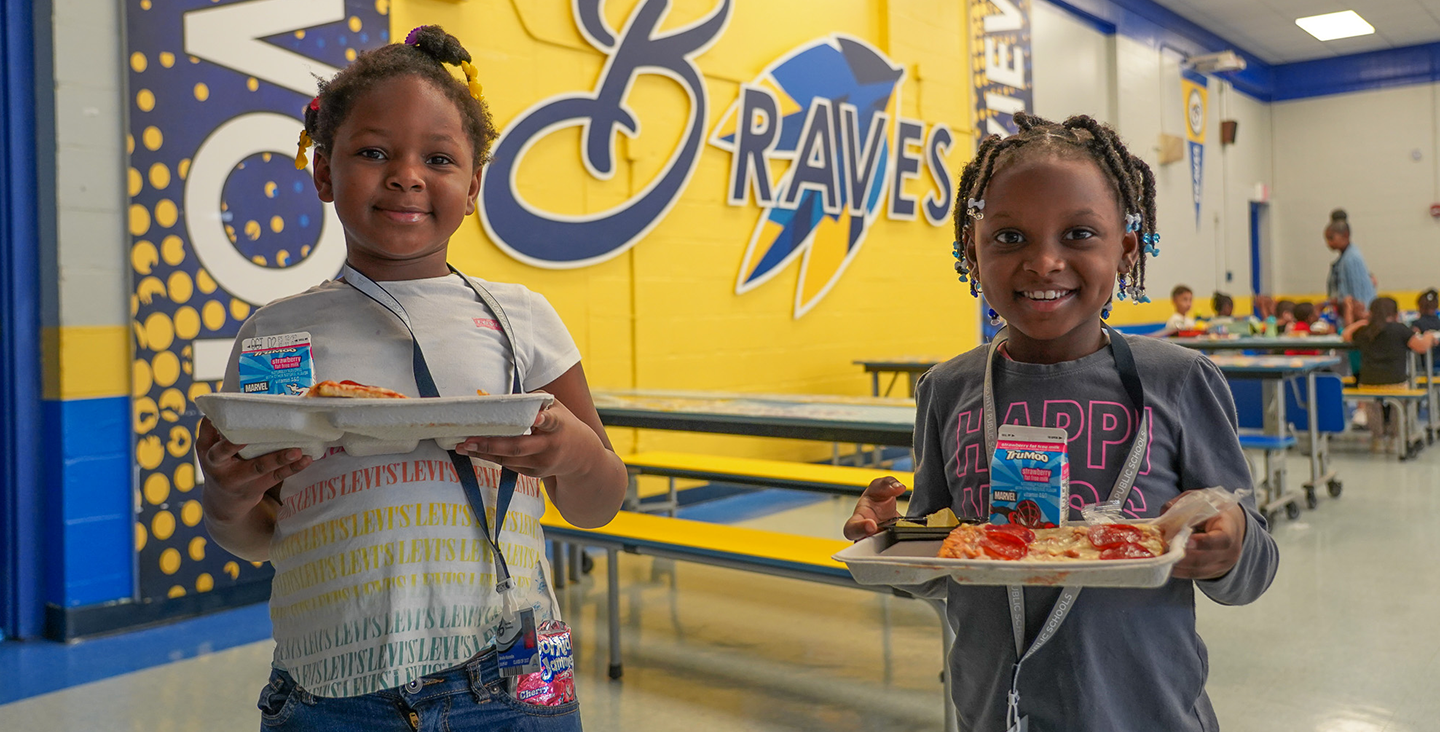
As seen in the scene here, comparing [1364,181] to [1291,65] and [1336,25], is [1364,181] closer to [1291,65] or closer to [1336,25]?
[1291,65]

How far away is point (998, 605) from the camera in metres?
1.13

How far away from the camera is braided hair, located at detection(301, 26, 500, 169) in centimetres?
108

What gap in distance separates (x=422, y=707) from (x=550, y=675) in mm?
125

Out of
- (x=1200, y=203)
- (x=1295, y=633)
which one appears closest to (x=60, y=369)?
(x=1295, y=633)

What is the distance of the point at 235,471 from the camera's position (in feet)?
3.17

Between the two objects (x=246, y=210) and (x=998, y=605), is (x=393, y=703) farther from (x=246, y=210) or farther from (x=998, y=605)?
(x=246, y=210)

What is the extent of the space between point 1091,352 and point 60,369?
3.57m

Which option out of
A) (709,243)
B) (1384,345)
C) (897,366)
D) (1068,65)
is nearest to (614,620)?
(709,243)

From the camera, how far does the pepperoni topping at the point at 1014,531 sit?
3.36 feet

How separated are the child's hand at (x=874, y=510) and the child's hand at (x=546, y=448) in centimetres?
29

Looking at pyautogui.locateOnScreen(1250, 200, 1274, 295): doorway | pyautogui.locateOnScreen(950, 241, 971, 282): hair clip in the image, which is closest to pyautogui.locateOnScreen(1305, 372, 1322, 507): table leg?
pyautogui.locateOnScreen(950, 241, 971, 282): hair clip

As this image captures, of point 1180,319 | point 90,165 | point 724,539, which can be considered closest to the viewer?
point 724,539

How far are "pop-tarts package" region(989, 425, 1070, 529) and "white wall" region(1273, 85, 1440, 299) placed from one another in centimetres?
1550

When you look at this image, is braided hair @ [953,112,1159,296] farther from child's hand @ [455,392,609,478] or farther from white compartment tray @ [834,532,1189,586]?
child's hand @ [455,392,609,478]
